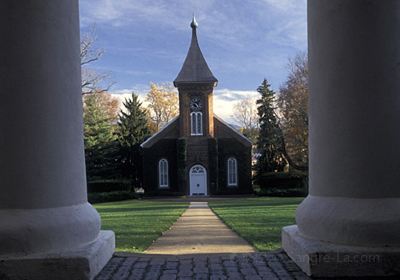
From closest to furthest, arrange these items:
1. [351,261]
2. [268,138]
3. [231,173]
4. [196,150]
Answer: [351,261], [196,150], [231,173], [268,138]

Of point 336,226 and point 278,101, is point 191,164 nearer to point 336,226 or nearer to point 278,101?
point 278,101

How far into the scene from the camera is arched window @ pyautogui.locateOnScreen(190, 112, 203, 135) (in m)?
46.5

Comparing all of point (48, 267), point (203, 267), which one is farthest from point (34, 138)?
point (203, 267)

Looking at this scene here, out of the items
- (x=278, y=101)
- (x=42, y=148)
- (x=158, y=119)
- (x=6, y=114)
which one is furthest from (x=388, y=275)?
(x=158, y=119)

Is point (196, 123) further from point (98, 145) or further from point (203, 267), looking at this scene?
point (203, 267)

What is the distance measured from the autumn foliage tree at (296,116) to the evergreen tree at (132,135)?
1517 centimetres

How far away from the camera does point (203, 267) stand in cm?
563

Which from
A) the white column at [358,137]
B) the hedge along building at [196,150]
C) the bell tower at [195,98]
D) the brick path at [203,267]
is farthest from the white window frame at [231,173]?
the white column at [358,137]

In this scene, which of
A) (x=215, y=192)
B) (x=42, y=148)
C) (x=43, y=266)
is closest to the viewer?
(x=43, y=266)

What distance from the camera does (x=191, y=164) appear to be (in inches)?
1802

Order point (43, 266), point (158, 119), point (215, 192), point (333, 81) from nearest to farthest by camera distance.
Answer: point (43, 266) → point (333, 81) → point (215, 192) → point (158, 119)

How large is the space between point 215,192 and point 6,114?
134 feet

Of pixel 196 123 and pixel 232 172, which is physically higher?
pixel 196 123

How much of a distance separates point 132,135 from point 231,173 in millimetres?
13845
